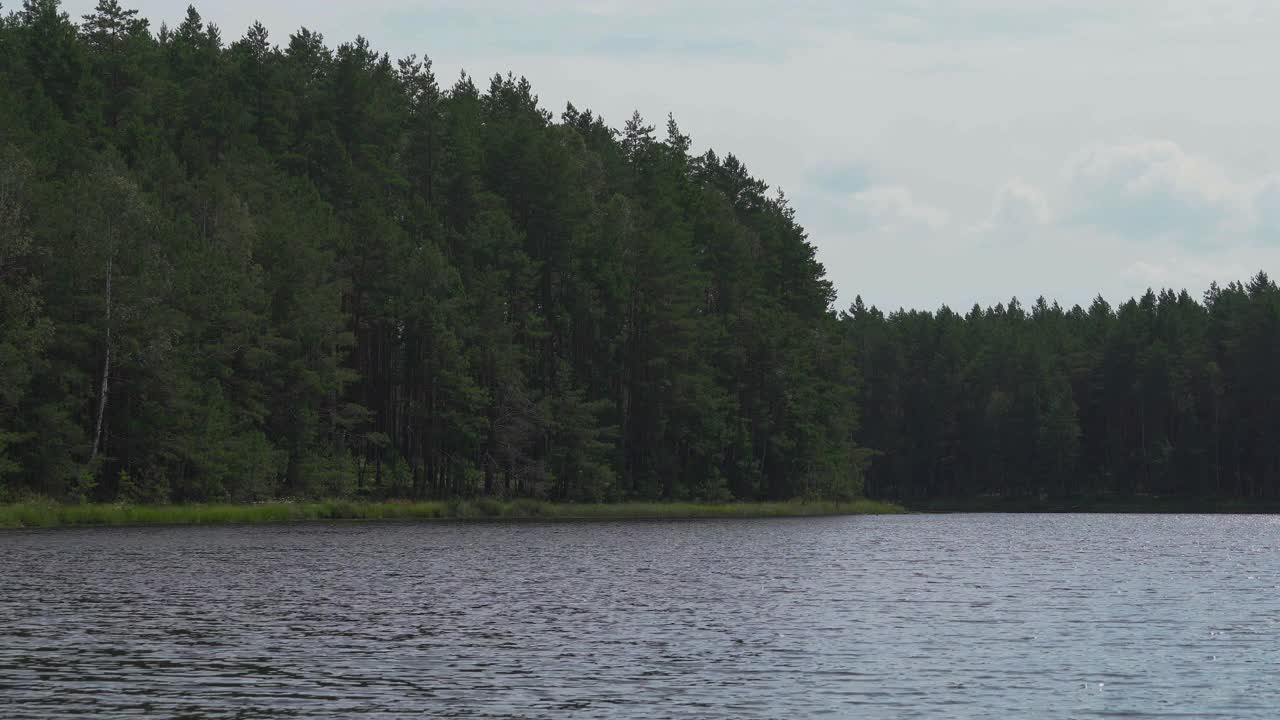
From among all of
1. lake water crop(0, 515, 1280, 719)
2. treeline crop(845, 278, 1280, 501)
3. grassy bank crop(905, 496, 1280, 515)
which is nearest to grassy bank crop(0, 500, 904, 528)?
lake water crop(0, 515, 1280, 719)

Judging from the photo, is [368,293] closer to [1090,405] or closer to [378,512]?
[378,512]

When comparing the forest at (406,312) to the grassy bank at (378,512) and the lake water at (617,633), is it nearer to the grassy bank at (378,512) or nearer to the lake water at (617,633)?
the grassy bank at (378,512)

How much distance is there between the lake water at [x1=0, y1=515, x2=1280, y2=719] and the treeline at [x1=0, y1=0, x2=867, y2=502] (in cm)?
2088

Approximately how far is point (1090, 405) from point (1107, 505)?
63.8 feet

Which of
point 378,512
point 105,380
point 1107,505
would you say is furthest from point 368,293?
point 1107,505

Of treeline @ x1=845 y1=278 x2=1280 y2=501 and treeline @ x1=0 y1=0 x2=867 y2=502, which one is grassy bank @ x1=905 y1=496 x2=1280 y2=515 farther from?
treeline @ x1=0 y1=0 x2=867 y2=502

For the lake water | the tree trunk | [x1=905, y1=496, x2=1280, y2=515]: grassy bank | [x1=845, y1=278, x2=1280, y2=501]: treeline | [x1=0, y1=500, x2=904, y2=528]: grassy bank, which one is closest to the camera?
the lake water

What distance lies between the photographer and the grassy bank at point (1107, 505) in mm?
157500

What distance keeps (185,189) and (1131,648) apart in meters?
80.7

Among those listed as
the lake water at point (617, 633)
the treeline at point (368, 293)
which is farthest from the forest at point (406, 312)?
the lake water at point (617, 633)

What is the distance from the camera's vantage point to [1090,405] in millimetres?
182000

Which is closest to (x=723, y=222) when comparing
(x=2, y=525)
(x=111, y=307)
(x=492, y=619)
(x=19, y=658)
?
(x=111, y=307)

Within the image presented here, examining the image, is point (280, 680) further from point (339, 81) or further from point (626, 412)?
point (339, 81)

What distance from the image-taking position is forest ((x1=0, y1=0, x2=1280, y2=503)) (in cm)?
8069
